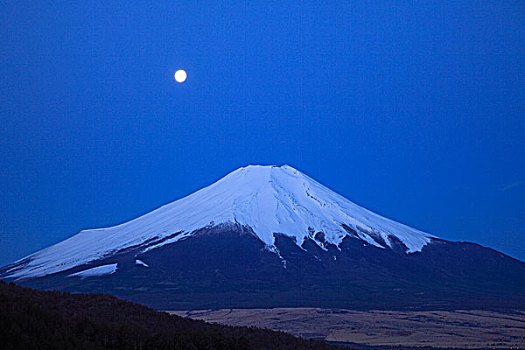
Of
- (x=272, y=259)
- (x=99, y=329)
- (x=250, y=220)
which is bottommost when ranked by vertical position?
(x=99, y=329)

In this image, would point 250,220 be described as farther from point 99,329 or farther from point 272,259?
point 99,329

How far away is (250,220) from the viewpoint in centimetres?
11931

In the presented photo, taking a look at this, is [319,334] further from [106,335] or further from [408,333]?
[106,335]

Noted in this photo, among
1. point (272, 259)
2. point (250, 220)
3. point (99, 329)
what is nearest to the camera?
point (99, 329)

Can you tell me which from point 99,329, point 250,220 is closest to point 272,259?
point 250,220

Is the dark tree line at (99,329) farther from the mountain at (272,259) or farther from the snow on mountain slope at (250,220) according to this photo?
the snow on mountain slope at (250,220)

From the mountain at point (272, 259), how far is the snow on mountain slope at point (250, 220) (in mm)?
472

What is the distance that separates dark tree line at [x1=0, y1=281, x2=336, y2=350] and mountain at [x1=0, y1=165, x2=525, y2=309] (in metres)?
47.6

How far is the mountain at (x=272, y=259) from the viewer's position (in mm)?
74250

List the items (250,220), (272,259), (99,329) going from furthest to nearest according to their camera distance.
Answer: (250,220)
(272,259)
(99,329)

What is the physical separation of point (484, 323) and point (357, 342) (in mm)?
20132

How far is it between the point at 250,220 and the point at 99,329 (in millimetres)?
107173

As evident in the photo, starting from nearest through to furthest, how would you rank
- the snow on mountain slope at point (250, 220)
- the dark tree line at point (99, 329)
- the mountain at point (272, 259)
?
the dark tree line at point (99, 329) → the mountain at point (272, 259) → the snow on mountain slope at point (250, 220)

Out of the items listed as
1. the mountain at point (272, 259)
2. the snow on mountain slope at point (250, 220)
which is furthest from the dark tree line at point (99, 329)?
the snow on mountain slope at point (250, 220)
